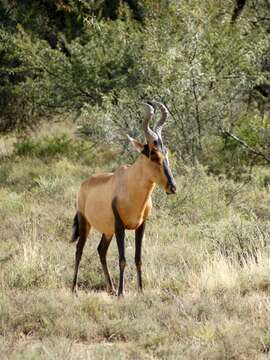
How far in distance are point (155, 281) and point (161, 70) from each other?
694 cm

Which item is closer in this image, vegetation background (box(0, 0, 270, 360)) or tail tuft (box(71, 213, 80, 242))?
vegetation background (box(0, 0, 270, 360))

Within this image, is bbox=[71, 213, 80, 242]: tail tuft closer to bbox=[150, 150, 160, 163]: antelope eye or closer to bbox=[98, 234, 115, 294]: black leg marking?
bbox=[98, 234, 115, 294]: black leg marking

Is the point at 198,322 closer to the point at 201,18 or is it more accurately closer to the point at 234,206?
the point at 234,206

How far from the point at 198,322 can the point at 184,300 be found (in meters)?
0.79

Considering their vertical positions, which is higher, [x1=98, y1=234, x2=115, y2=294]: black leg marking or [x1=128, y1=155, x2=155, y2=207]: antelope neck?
[x1=128, y1=155, x2=155, y2=207]: antelope neck

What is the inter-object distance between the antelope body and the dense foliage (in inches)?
206

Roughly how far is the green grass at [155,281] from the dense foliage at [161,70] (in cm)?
160

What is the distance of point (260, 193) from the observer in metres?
15.0

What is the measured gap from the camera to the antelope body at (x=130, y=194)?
9.06m

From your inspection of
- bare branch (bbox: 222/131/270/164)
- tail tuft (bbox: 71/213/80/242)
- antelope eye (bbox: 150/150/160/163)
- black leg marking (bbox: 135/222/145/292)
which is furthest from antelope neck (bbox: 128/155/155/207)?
bare branch (bbox: 222/131/270/164)

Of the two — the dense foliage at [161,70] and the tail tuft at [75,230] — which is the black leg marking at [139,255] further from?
the dense foliage at [161,70]

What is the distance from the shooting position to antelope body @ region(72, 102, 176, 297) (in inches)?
357

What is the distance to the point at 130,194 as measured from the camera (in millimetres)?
9250

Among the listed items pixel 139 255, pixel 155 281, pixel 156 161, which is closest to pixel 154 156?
pixel 156 161
